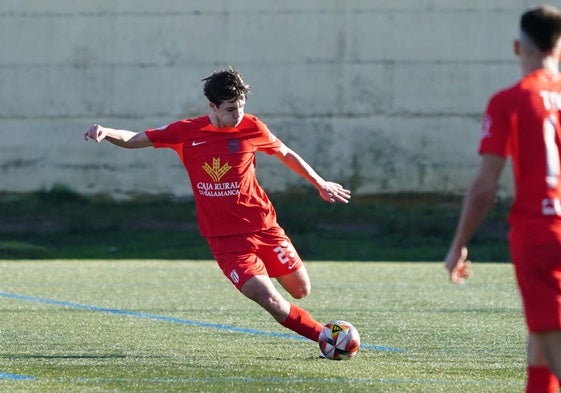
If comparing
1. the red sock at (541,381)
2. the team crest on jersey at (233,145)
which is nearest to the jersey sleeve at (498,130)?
the red sock at (541,381)

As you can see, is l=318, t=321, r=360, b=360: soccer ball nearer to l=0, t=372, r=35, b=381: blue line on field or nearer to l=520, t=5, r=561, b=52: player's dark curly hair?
l=0, t=372, r=35, b=381: blue line on field

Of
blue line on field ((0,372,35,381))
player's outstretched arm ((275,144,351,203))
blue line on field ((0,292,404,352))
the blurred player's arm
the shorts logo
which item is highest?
the blurred player's arm

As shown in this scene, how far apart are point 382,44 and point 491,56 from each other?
1.93 m

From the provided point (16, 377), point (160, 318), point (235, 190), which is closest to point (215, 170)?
point (235, 190)

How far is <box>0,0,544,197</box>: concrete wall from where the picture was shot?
71.6ft

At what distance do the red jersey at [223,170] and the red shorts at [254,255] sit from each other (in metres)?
0.05

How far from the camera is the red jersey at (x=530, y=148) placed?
14.4 ft

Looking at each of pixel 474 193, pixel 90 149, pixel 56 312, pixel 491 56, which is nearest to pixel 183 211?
pixel 90 149

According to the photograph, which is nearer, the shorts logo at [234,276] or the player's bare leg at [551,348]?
the player's bare leg at [551,348]

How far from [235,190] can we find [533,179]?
3318mm

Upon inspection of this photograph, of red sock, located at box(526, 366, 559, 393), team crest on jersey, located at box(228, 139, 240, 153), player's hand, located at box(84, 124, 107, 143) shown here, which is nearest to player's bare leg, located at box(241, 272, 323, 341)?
team crest on jersey, located at box(228, 139, 240, 153)

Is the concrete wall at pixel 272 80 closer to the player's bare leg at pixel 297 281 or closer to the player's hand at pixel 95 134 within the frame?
the player's bare leg at pixel 297 281

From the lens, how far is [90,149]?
73.7ft

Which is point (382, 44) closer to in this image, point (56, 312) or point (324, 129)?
point (324, 129)
